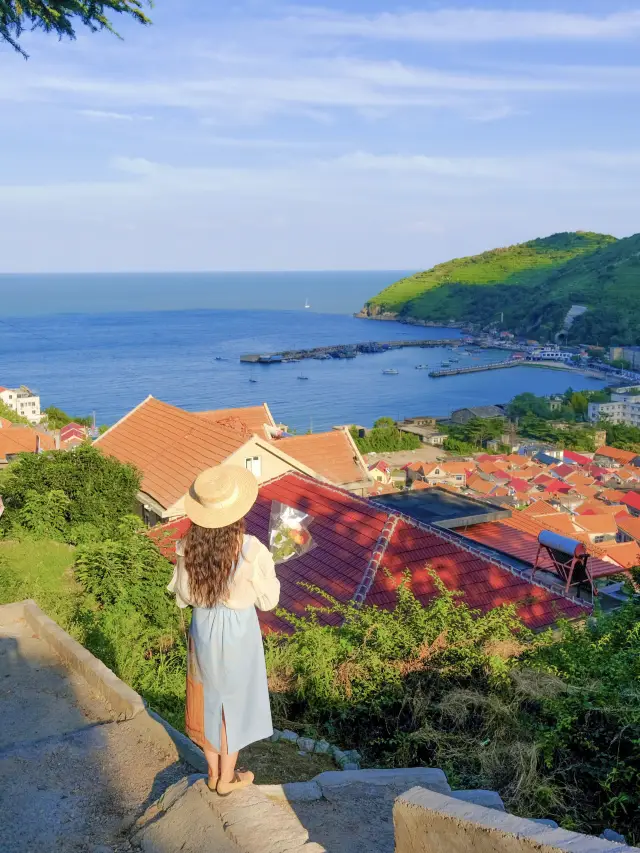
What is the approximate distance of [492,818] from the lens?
78.7 inches

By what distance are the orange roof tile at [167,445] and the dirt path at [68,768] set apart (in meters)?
5.99

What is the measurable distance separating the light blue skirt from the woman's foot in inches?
4.6

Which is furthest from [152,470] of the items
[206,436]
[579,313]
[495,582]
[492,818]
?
[579,313]

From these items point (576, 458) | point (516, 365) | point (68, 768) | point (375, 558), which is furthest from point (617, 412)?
point (68, 768)

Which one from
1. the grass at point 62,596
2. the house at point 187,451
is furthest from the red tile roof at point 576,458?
the grass at point 62,596

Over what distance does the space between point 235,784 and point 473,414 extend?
2441 inches

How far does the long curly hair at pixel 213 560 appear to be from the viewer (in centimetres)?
268

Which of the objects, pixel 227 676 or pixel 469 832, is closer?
pixel 469 832

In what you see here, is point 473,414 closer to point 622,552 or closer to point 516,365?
point 622,552

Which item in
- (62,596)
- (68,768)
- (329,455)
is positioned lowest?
(329,455)

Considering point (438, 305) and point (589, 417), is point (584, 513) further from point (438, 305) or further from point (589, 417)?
point (438, 305)

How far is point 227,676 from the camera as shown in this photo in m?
2.72

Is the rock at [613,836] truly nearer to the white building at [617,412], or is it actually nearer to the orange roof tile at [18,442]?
the orange roof tile at [18,442]

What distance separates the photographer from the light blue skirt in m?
2.71
